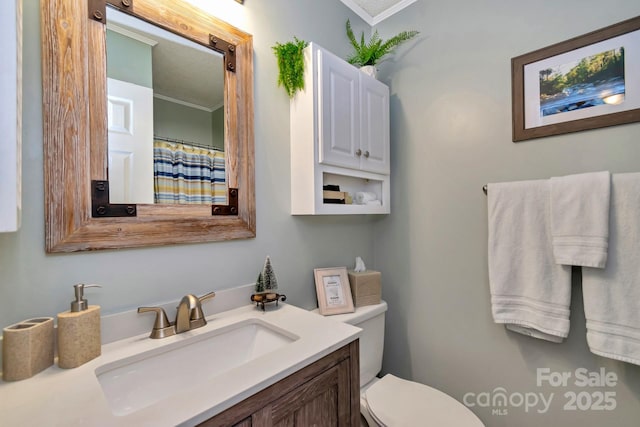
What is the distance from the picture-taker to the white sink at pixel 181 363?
715 millimetres

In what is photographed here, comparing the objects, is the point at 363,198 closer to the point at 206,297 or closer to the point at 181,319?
the point at 206,297

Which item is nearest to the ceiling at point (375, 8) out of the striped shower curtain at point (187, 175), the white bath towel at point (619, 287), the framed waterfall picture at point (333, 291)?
the striped shower curtain at point (187, 175)

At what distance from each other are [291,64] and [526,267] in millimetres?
1370

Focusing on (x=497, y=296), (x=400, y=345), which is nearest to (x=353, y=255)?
(x=400, y=345)

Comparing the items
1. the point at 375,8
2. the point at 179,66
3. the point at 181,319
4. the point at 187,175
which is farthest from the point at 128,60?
the point at 375,8

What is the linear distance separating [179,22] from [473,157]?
1411mm

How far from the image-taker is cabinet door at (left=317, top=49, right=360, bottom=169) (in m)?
1.22

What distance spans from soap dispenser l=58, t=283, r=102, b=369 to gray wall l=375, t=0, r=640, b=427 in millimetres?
1436

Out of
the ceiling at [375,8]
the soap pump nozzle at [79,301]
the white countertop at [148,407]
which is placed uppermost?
the ceiling at [375,8]

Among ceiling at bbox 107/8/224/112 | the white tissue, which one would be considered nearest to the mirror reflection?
ceiling at bbox 107/8/224/112

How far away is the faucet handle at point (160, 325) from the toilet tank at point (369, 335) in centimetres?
70

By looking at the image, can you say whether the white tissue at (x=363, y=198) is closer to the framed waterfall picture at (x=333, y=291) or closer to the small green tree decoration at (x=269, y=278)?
the framed waterfall picture at (x=333, y=291)

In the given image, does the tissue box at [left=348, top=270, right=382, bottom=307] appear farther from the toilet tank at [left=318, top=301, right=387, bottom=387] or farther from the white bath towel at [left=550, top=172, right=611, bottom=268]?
the white bath towel at [left=550, top=172, right=611, bottom=268]

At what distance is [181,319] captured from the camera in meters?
0.88
